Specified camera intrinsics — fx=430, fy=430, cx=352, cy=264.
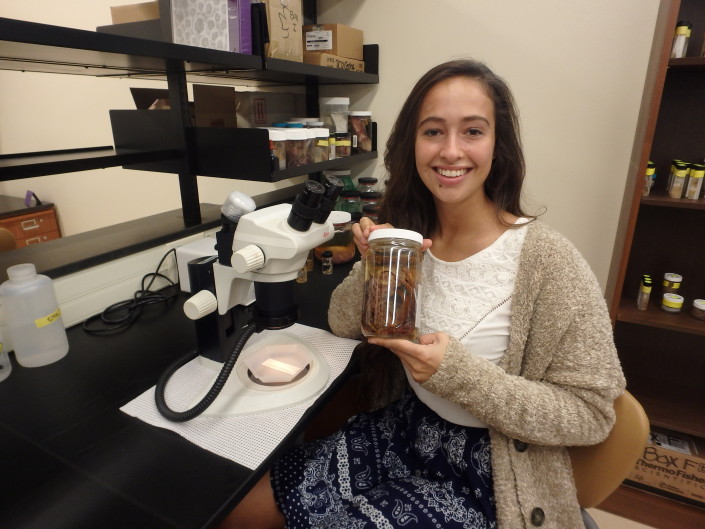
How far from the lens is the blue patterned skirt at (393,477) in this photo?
84cm

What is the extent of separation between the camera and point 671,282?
1.54 m

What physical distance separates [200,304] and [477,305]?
1.92 feet

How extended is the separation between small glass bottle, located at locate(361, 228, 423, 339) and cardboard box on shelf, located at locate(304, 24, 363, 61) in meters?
1.27

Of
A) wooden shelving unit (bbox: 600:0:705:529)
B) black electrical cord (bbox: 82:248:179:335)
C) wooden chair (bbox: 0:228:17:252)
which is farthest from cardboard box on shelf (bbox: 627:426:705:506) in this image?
wooden chair (bbox: 0:228:17:252)

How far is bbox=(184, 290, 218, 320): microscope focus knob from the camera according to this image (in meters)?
0.81

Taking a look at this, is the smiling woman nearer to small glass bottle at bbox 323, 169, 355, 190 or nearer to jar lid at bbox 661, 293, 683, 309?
small glass bottle at bbox 323, 169, 355, 190

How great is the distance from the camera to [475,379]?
813 mm

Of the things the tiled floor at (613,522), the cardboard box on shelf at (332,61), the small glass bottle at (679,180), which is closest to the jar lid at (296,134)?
the cardboard box on shelf at (332,61)

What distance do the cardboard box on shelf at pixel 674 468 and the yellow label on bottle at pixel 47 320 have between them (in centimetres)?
187

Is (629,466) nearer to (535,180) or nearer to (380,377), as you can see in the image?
(380,377)

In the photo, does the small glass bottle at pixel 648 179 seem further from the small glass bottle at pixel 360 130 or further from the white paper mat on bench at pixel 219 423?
the white paper mat on bench at pixel 219 423

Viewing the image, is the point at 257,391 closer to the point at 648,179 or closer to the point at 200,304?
the point at 200,304

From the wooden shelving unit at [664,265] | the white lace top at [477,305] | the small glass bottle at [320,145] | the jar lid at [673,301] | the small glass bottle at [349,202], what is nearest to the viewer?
the white lace top at [477,305]

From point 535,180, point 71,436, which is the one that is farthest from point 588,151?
point 71,436
